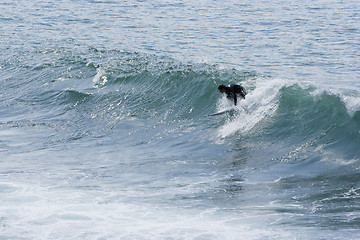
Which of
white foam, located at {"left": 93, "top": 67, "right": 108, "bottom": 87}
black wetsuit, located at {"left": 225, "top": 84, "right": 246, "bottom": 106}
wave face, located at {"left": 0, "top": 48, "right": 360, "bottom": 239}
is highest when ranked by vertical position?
Answer: white foam, located at {"left": 93, "top": 67, "right": 108, "bottom": 87}

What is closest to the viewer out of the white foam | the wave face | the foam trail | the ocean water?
the ocean water

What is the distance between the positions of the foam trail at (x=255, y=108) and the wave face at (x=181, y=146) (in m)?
0.04

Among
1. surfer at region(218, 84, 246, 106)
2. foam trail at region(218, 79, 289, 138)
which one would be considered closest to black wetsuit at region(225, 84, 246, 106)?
surfer at region(218, 84, 246, 106)

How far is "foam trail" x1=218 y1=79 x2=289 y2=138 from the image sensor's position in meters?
16.1

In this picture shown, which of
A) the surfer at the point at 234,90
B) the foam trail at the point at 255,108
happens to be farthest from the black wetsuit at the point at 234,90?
the foam trail at the point at 255,108

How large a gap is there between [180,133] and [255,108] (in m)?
2.30

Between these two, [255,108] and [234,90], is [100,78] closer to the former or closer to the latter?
[255,108]

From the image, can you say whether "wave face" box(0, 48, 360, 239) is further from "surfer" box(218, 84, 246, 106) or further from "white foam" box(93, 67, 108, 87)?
"surfer" box(218, 84, 246, 106)

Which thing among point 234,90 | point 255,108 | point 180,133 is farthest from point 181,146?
point 255,108

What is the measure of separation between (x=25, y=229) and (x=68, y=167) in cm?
389

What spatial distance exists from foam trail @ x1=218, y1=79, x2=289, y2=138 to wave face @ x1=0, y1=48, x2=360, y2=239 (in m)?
0.04

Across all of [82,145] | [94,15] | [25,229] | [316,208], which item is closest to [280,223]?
[316,208]

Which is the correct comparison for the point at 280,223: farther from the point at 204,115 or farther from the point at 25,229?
the point at 204,115

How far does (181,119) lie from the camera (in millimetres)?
17984
